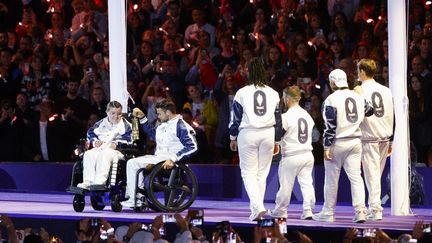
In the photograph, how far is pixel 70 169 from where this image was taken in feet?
61.2

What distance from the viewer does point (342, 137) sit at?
1456 centimetres

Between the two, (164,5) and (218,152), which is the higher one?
(164,5)

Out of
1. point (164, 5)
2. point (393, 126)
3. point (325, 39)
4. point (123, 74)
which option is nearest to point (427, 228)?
point (393, 126)

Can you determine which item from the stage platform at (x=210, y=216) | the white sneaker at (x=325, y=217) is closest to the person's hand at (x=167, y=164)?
the stage platform at (x=210, y=216)

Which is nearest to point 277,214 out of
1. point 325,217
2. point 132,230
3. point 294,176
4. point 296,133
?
point 294,176

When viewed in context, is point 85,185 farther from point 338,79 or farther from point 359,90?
point 359,90

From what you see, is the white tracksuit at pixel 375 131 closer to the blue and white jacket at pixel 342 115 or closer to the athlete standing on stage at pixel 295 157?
the blue and white jacket at pixel 342 115

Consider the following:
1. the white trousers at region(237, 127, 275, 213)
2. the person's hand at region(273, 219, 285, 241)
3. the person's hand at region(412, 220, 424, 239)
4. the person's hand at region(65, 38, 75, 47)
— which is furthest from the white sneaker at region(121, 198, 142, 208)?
the person's hand at region(65, 38, 75, 47)

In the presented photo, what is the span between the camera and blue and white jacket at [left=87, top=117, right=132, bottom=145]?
1595 cm

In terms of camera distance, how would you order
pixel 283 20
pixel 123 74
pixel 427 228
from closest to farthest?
pixel 427 228 → pixel 123 74 → pixel 283 20

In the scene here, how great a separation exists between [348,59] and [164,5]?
157 inches

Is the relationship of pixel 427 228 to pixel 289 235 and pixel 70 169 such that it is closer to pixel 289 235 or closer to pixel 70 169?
pixel 289 235

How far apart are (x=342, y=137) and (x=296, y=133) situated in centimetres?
58

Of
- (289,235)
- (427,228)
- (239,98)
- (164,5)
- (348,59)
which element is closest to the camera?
(427,228)
